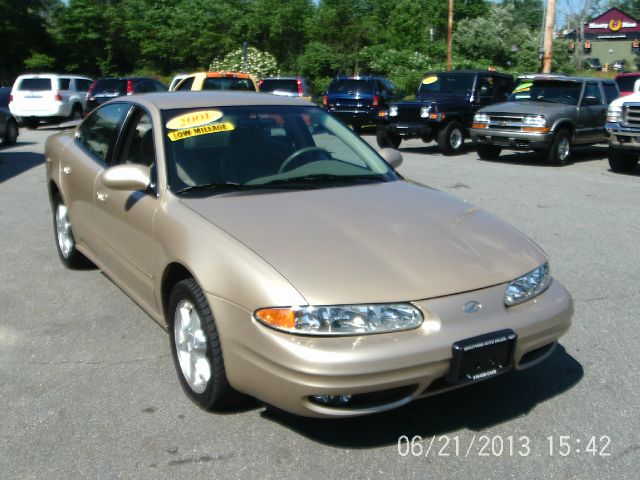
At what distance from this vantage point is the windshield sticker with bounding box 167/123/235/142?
427 cm

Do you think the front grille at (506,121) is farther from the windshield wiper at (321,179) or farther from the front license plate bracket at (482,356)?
the front license plate bracket at (482,356)

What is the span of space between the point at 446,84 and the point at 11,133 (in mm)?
10667

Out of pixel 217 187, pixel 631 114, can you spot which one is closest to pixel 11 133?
pixel 631 114

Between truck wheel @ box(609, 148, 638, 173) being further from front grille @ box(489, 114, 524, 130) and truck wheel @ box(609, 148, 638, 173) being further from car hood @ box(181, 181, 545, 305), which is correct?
car hood @ box(181, 181, 545, 305)

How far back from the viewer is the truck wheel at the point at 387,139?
16.5 meters

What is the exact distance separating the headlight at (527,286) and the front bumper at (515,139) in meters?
10.9

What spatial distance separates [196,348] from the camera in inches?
139

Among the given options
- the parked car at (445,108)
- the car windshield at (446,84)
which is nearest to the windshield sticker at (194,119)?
the parked car at (445,108)

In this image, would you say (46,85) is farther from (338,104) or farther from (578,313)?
(578,313)

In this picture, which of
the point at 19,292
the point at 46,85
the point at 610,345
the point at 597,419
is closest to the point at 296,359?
the point at 597,419

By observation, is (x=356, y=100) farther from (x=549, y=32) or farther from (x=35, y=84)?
(x=35, y=84)

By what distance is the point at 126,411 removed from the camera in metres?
3.61

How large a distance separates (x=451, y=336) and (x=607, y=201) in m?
7.58

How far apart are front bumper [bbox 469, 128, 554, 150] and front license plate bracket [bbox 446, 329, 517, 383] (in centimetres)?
1141
